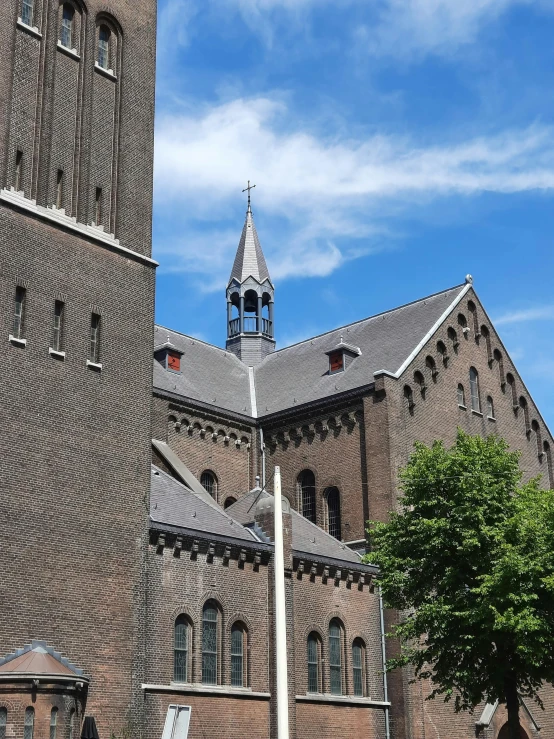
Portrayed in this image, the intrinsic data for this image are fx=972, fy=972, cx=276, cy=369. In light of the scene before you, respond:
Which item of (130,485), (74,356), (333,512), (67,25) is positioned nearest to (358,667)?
(333,512)

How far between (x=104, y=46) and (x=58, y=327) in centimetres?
A: 1019

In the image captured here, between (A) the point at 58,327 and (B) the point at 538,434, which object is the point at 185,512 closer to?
(A) the point at 58,327

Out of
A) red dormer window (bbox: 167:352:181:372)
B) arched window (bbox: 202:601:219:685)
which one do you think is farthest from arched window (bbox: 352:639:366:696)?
red dormer window (bbox: 167:352:181:372)

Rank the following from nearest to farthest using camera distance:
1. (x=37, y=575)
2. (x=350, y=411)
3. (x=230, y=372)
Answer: (x=37, y=575)
(x=350, y=411)
(x=230, y=372)

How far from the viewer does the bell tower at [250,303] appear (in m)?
49.0

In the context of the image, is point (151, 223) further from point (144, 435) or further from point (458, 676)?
point (458, 676)

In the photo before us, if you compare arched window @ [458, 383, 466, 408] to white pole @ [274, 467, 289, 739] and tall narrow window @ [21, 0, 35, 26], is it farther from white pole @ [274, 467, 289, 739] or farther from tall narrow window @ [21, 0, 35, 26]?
white pole @ [274, 467, 289, 739]

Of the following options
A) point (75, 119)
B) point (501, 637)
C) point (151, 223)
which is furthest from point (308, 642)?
point (75, 119)

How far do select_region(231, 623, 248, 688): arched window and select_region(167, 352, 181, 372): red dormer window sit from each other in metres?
14.4

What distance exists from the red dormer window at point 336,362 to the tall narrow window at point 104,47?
16.2m

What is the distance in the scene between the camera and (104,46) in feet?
102

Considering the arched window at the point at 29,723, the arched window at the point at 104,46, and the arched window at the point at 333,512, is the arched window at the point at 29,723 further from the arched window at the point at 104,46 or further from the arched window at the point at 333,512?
the arched window at the point at 104,46

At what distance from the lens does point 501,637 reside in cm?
2566

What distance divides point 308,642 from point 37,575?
10.8 metres
